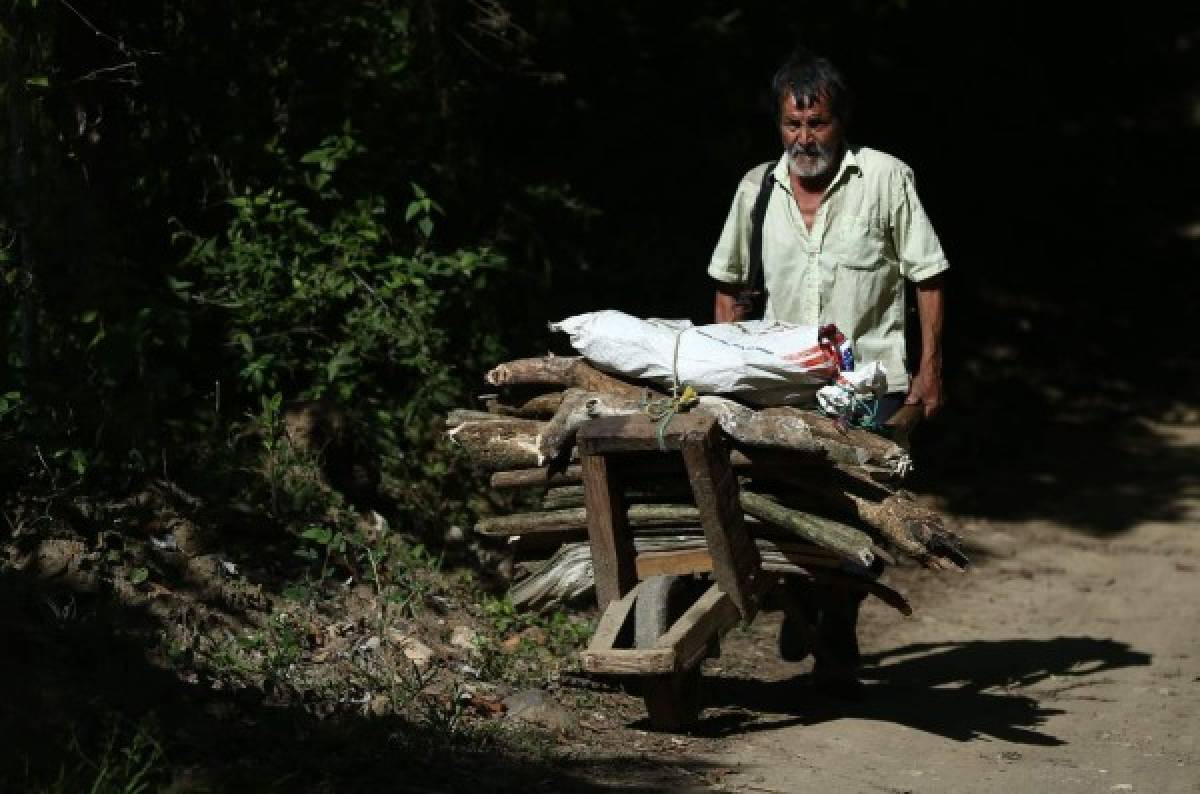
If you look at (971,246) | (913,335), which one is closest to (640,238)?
(913,335)

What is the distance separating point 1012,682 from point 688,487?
234 cm

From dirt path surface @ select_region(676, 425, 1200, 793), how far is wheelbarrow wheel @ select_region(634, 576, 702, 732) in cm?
18

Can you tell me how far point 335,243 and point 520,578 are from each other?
2.39m

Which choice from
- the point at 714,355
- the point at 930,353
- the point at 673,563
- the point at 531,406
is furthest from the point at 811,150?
the point at 673,563

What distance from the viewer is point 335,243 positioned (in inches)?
332

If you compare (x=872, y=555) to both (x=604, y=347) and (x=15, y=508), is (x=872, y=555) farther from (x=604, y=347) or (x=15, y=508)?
(x=15, y=508)

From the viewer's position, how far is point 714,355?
5973 mm

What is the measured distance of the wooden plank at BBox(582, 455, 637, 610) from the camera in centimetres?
600

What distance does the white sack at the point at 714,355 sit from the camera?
5961 millimetres

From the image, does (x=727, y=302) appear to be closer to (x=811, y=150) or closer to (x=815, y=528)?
(x=811, y=150)

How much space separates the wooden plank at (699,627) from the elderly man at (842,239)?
2.87 feet

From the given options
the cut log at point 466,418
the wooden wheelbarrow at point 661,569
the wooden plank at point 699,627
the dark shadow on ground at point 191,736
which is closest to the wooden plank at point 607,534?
the wooden wheelbarrow at point 661,569

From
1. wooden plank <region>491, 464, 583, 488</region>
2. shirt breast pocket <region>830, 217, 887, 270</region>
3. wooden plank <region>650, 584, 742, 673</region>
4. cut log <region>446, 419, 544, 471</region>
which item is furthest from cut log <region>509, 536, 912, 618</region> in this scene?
shirt breast pocket <region>830, 217, 887, 270</region>

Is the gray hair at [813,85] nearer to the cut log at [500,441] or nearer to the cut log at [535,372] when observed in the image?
the cut log at [535,372]
